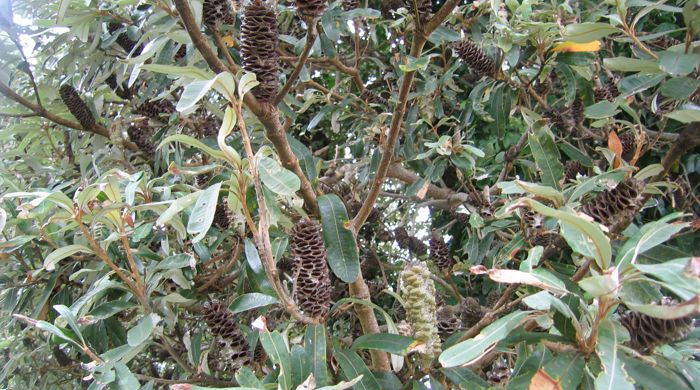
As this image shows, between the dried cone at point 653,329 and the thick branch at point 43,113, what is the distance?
1.89m

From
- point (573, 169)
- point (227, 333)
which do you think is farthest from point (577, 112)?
point (227, 333)

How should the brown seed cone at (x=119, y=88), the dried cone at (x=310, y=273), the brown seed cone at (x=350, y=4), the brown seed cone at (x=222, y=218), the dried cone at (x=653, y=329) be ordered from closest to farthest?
the dried cone at (x=653, y=329) < the dried cone at (x=310, y=273) < the brown seed cone at (x=222, y=218) < the brown seed cone at (x=350, y=4) < the brown seed cone at (x=119, y=88)

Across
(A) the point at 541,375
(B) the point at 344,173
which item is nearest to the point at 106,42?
(B) the point at 344,173

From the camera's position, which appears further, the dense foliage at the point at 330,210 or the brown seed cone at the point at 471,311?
the brown seed cone at the point at 471,311

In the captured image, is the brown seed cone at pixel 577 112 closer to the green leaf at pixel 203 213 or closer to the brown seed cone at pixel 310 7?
the brown seed cone at pixel 310 7

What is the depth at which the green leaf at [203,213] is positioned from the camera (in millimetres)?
991

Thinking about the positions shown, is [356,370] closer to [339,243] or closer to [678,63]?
[339,243]

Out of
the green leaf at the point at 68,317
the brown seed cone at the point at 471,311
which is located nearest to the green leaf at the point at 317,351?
the green leaf at the point at 68,317

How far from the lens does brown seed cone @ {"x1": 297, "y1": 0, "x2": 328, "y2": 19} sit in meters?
1.10

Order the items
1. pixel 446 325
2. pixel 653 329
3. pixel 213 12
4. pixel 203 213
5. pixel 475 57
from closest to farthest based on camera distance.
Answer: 1. pixel 653 329
2. pixel 203 213
3. pixel 213 12
4. pixel 446 325
5. pixel 475 57

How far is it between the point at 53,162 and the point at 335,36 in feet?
5.44

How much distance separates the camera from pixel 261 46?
1.18 m

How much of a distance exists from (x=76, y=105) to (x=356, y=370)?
1.51 metres

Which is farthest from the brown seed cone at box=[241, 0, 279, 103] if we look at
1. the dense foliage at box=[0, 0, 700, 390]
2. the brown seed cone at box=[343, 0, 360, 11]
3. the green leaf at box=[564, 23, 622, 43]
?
the brown seed cone at box=[343, 0, 360, 11]
